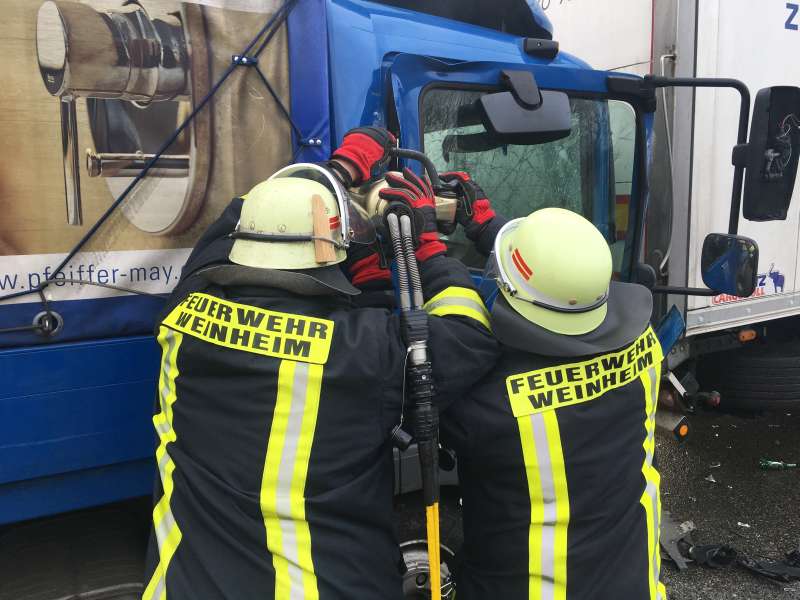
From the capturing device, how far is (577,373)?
176 cm

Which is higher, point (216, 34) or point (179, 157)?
point (216, 34)

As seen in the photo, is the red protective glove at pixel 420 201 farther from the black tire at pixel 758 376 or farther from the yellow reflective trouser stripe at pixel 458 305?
the black tire at pixel 758 376

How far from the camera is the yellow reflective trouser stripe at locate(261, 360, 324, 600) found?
1.56m

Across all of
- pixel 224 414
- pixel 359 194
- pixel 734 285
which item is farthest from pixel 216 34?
pixel 734 285

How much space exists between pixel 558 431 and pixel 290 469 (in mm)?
665

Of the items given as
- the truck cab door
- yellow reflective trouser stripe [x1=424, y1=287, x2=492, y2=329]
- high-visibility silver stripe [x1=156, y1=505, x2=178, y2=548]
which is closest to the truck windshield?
the truck cab door

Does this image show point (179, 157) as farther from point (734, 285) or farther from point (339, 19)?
point (734, 285)

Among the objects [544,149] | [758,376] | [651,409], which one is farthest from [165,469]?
[758,376]

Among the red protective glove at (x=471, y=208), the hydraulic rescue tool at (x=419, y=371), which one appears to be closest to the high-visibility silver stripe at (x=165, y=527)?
the hydraulic rescue tool at (x=419, y=371)

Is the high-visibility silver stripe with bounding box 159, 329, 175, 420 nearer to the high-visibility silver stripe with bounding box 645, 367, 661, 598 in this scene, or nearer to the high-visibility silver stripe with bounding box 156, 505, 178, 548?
the high-visibility silver stripe with bounding box 156, 505, 178, 548

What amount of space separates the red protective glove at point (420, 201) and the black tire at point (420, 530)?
0.93 m

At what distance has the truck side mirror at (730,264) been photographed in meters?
2.58

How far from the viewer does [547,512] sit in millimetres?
1755

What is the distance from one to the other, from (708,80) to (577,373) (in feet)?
4.64
